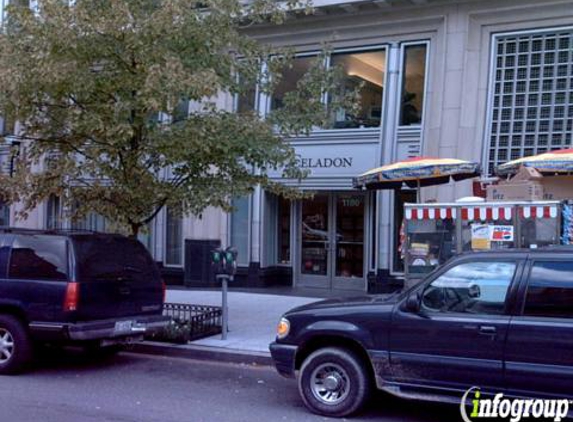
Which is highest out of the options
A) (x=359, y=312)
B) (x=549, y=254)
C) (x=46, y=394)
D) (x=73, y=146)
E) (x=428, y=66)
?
(x=428, y=66)

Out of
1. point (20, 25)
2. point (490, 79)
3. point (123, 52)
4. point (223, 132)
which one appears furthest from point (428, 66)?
point (20, 25)

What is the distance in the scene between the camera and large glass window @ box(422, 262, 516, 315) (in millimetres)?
5949

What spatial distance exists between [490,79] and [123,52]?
751cm

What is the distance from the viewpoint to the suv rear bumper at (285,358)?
6758mm

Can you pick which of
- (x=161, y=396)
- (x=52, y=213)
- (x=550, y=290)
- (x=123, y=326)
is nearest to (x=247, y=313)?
(x=123, y=326)

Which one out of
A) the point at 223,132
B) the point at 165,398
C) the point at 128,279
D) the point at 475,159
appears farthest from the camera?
the point at 475,159

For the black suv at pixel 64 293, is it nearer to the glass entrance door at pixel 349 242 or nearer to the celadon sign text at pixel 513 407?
the celadon sign text at pixel 513 407

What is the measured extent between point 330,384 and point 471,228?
13.6ft

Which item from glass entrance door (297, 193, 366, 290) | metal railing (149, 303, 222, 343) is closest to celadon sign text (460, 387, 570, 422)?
metal railing (149, 303, 222, 343)

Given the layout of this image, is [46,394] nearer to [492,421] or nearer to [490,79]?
[492,421]

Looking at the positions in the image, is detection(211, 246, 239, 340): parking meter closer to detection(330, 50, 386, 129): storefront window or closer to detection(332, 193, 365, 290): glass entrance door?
detection(330, 50, 386, 129): storefront window

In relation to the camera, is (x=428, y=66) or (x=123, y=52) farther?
(x=428, y=66)

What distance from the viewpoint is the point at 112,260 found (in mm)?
8570

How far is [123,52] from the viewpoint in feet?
32.4
